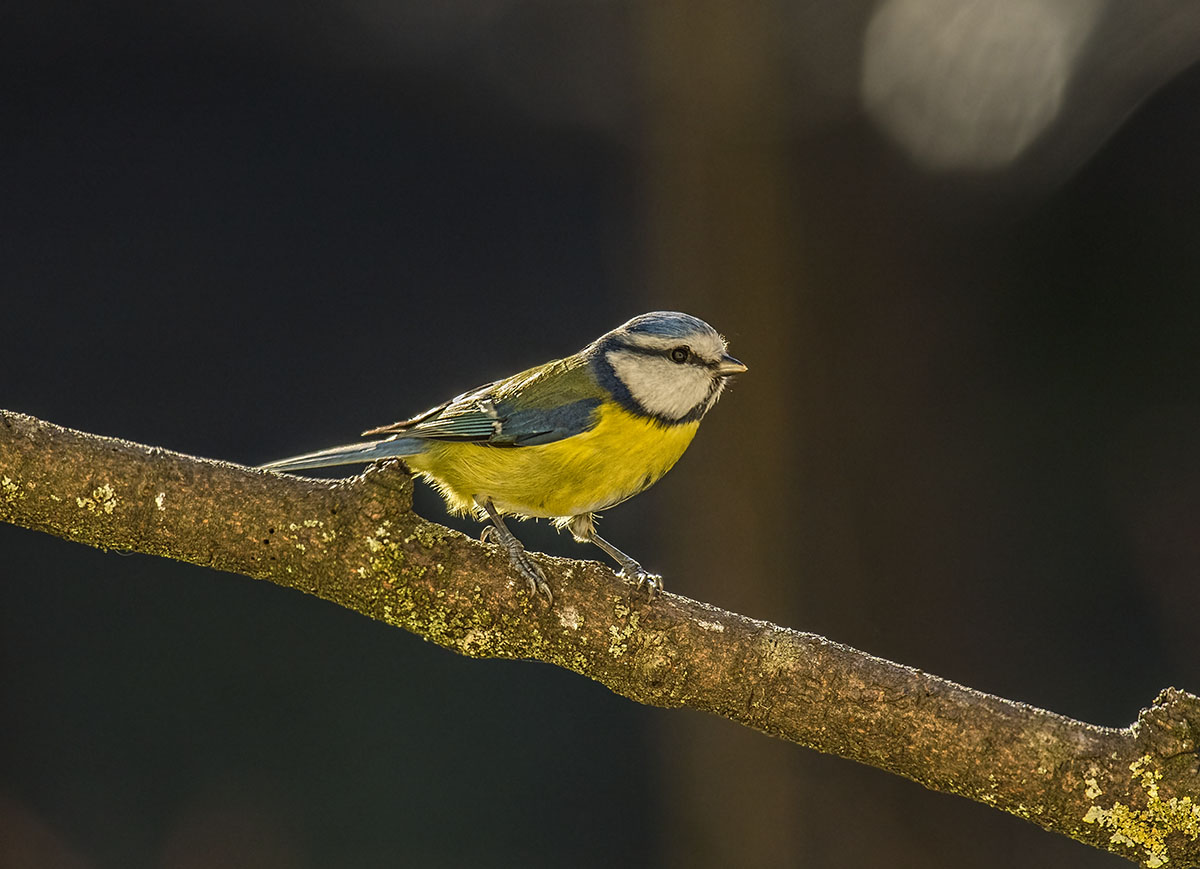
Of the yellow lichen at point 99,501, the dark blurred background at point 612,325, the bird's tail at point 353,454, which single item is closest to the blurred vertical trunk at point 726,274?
the dark blurred background at point 612,325

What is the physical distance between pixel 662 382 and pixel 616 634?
0.55 m

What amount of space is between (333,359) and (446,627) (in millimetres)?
1529

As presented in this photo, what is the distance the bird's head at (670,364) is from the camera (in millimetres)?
1758

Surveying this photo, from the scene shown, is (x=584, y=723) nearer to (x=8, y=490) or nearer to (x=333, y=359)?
(x=333, y=359)

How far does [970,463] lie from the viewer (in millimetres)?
2699

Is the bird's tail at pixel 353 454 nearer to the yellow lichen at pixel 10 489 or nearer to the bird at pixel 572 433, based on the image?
the bird at pixel 572 433

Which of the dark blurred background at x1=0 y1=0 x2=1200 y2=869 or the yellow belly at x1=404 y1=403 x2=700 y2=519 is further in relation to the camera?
the dark blurred background at x1=0 y1=0 x2=1200 y2=869

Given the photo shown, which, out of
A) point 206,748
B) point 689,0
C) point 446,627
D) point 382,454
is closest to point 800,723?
point 446,627

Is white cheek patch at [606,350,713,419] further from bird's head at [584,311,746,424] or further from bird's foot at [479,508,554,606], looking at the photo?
bird's foot at [479,508,554,606]

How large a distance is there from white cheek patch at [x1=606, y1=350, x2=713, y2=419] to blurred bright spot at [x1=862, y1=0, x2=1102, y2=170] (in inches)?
53.4

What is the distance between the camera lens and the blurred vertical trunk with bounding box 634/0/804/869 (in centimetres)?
255

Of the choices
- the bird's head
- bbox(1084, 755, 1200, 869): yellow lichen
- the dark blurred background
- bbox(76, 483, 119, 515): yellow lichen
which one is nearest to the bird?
the bird's head

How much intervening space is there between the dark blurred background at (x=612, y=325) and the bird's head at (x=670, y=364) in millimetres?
831

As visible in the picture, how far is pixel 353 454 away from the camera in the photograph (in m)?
1.65
